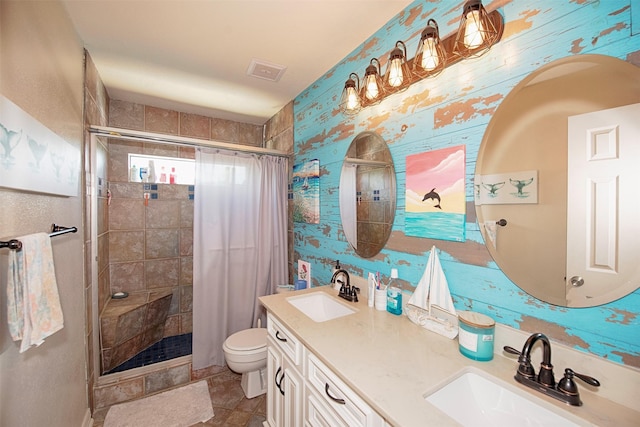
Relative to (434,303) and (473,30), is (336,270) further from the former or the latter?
(473,30)

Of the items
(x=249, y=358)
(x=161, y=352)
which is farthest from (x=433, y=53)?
(x=161, y=352)

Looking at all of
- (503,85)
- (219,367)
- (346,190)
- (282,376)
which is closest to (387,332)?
(282,376)

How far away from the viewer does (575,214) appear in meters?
0.83

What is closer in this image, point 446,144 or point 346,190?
point 446,144

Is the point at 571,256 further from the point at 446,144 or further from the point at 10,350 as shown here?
the point at 10,350

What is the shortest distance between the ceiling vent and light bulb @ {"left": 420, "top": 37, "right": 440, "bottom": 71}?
1.23 metres

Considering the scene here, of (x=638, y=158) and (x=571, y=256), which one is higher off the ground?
(x=638, y=158)

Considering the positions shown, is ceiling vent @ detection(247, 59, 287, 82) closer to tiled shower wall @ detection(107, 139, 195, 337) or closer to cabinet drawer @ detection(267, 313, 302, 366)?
tiled shower wall @ detection(107, 139, 195, 337)

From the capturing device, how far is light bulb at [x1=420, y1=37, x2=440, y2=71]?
3.70 ft

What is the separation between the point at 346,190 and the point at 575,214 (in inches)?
48.7

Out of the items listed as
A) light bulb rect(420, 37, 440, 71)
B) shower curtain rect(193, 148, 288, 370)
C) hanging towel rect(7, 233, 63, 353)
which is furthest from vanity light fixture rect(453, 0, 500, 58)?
shower curtain rect(193, 148, 288, 370)

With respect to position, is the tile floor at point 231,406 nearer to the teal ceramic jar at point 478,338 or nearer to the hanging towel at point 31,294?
the hanging towel at point 31,294

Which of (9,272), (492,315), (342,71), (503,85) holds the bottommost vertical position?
(492,315)

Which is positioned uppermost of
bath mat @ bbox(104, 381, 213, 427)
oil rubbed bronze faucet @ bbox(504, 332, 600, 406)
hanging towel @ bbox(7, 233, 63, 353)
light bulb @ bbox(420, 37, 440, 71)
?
light bulb @ bbox(420, 37, 440, 71)
